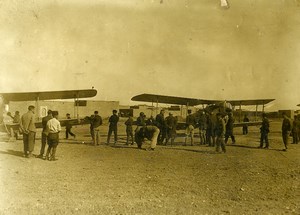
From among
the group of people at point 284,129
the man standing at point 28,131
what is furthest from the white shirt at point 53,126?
the group of people at point 284,129

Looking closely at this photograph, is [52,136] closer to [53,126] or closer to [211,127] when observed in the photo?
[53,126]

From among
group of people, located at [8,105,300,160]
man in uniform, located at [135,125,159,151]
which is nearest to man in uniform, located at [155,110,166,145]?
group of people, located at [8,105,300,160]

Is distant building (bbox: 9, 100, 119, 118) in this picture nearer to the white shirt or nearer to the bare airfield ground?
the white shirt

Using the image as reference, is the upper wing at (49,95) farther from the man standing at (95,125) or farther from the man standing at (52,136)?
the man standing at (52,136)

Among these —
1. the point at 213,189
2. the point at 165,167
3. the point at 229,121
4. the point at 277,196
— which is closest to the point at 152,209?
the point at 213,189

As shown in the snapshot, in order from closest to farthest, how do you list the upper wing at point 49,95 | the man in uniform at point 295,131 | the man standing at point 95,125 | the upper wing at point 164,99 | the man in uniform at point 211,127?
1. the man in uniform at point 211,127
2. the man standing at point 95,125
3. the man in uniform at point 295,131
4. the upper wing at point 49,95
5. the upper wing at point 164,99

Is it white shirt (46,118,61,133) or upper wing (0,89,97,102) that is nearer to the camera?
white shirt (46,118,61,133)

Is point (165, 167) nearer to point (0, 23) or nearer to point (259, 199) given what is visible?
→ point (259, 199)

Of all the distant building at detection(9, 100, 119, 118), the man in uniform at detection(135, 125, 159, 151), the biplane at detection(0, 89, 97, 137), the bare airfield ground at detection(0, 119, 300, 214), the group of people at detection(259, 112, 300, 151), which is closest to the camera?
the bare airfield ground at detection(0, 119, 300, 214)

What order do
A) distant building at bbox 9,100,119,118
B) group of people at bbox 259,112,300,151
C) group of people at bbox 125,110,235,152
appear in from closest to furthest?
group of people at bbox 259,112,300,151
group of people at bbox 125,110,235,152
distant building at bbox 9,100,119,118
